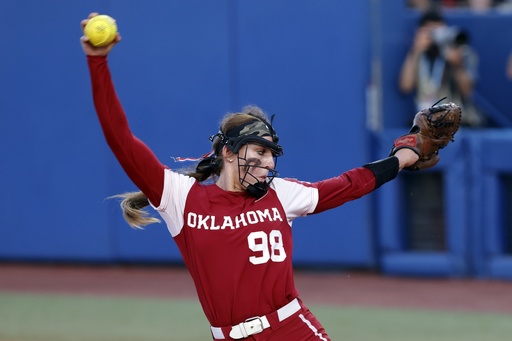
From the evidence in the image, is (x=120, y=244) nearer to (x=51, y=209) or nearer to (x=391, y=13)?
(x=51, y=209)

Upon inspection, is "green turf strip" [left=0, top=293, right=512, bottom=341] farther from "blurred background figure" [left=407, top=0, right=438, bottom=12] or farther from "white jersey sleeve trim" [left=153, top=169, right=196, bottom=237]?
"blurred background figure" [left=407, top=0, right=438, bottom=12]

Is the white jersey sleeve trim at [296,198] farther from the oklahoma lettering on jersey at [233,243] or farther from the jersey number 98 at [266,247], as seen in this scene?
the jersey number 98 at [266,247]

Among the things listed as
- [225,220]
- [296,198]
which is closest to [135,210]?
[225,220]

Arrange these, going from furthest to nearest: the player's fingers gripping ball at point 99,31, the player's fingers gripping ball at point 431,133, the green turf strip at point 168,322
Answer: the green turf strip at point 168,322 → the player's fingers gripping ball at point 431,133 → the player's fingers gripping ball at point 99,31

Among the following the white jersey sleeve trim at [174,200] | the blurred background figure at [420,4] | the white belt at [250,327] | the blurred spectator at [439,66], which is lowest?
the white belt at [250,327]

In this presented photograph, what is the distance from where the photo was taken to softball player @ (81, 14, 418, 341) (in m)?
4.40

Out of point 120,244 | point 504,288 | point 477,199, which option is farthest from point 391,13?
point 120,244

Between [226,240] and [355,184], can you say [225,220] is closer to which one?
[226,240]

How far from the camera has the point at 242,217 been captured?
4.49 meters

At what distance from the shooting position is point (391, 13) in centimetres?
1045

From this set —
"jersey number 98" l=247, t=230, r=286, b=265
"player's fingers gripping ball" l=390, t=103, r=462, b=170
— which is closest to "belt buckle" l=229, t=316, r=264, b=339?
"jersey number 98" l=247, t=230, r=286, b=265

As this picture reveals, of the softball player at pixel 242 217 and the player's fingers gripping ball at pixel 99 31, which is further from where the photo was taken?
the softball player at pixel 242 217

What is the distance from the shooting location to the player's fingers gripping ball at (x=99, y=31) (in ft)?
12.7

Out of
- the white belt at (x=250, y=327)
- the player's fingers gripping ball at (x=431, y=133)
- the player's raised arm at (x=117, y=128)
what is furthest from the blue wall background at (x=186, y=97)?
the player's raised arm at (x=117, y=128)
